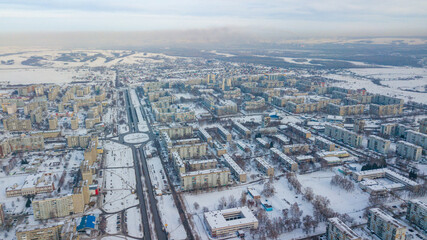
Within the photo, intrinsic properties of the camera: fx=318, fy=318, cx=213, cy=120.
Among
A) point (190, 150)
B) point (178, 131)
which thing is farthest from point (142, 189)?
point (178, 131)

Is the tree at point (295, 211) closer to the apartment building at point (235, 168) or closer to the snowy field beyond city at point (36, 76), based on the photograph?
the apartment building at point (235, 168)

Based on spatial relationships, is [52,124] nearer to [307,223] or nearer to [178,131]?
[178,131]

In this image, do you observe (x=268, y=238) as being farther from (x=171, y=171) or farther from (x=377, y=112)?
(x=377, y=112)

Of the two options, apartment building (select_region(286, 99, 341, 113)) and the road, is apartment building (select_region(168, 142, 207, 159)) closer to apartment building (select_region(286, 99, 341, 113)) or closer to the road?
the road

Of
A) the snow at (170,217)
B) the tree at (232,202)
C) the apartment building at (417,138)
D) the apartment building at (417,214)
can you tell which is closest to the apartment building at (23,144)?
the snow at (170,217)

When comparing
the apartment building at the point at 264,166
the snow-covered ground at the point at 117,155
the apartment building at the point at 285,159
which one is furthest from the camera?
the snow-covered ground at the point at 117,155

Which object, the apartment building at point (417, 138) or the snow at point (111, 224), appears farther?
the apartment building at point (417, 138)

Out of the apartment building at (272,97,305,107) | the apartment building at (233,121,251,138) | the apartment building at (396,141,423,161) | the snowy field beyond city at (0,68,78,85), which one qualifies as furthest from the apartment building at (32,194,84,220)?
the snowy field beyond city at (0,68,78,85)
